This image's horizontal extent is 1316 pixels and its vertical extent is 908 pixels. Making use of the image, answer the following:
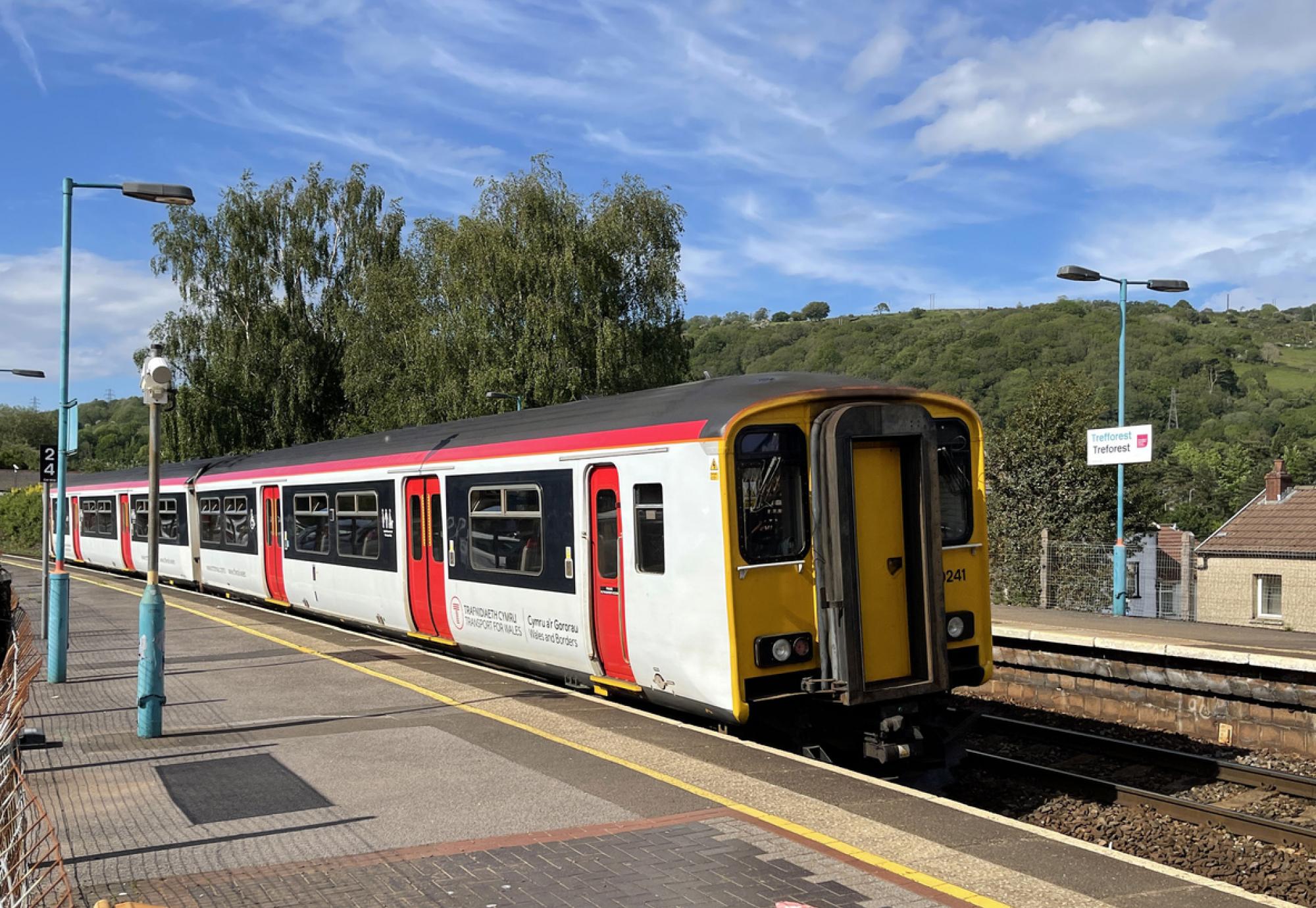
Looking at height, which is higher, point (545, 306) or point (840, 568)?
point (545, 306)

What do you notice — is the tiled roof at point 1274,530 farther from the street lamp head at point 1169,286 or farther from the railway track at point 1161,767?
the railway track at point 1161,767

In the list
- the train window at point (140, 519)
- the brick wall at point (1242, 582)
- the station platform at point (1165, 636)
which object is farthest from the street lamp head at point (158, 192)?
the brick wall at point (1242, 582)

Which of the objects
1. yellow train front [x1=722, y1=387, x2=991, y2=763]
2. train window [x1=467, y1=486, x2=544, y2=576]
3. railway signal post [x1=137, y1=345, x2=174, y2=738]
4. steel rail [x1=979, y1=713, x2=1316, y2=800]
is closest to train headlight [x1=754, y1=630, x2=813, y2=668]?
yellow train front [x1=722, y1=387, x2=991, y2=763]

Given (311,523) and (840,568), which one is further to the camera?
(311,523)

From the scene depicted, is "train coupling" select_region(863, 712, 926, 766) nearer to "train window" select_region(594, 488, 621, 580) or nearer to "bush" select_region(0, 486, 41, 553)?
"train window" select_region(594, 488, 621, 580)

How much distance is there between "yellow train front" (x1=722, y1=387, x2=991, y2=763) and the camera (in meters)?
8.32

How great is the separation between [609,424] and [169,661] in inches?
291

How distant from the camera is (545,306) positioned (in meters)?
35.1

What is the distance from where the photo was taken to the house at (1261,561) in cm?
3372

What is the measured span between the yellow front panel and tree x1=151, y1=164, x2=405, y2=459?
3541cm

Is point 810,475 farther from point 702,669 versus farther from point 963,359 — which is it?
point 963,359

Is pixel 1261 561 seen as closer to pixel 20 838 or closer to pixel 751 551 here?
pixel 751 551

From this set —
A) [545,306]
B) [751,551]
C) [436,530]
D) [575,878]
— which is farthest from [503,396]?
[575,878]

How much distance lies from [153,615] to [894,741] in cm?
615
